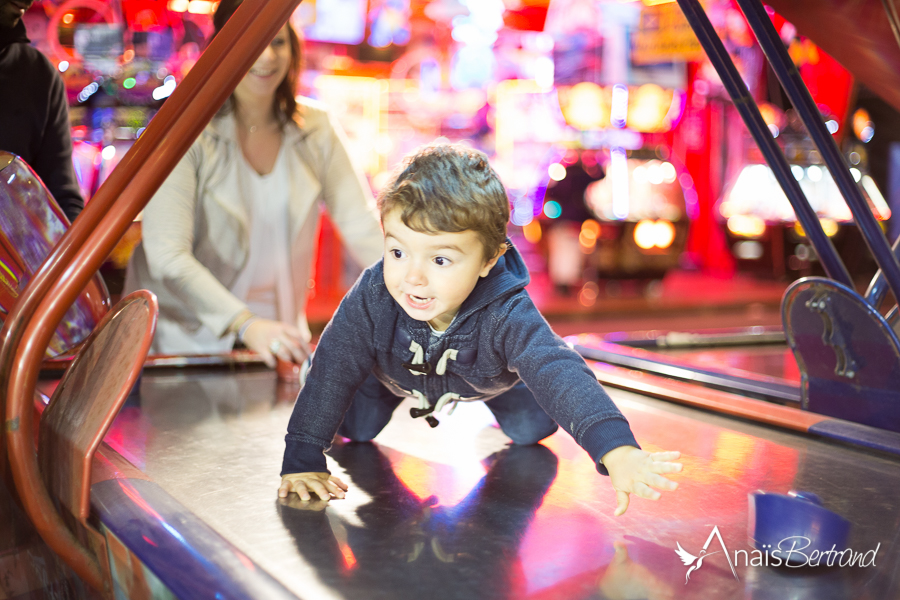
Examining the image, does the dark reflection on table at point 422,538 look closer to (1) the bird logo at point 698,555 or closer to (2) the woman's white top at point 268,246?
(1) the bird logo at point 698,555

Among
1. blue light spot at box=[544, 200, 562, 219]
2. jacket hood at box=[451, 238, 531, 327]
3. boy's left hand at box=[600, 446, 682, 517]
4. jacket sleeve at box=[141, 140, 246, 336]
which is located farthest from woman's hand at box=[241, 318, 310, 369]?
blue light spot at box=[544, 200, 562, 219]

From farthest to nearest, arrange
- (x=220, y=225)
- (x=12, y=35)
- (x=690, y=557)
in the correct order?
1. (x=220, y=225)
2. (x=12, y=35)
3. (x=690, y=557)

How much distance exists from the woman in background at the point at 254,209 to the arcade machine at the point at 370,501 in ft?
1.58

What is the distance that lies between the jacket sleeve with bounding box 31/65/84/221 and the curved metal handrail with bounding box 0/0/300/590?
0.57 metres

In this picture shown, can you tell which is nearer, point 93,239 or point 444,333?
point 93,239

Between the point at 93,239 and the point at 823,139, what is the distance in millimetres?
833

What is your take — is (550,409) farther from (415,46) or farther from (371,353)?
(415,46)

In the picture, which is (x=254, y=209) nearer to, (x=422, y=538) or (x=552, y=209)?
(x=422, y=538)

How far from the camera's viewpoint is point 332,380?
0.73 metres

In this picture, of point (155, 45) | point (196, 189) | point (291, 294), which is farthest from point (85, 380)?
point (155, 45)

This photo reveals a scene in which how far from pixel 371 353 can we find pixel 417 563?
0.92ft

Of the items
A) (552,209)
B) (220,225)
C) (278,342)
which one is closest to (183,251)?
(220,225)

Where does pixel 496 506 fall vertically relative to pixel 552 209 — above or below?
above

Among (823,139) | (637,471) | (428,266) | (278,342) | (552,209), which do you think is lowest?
(552,209)
